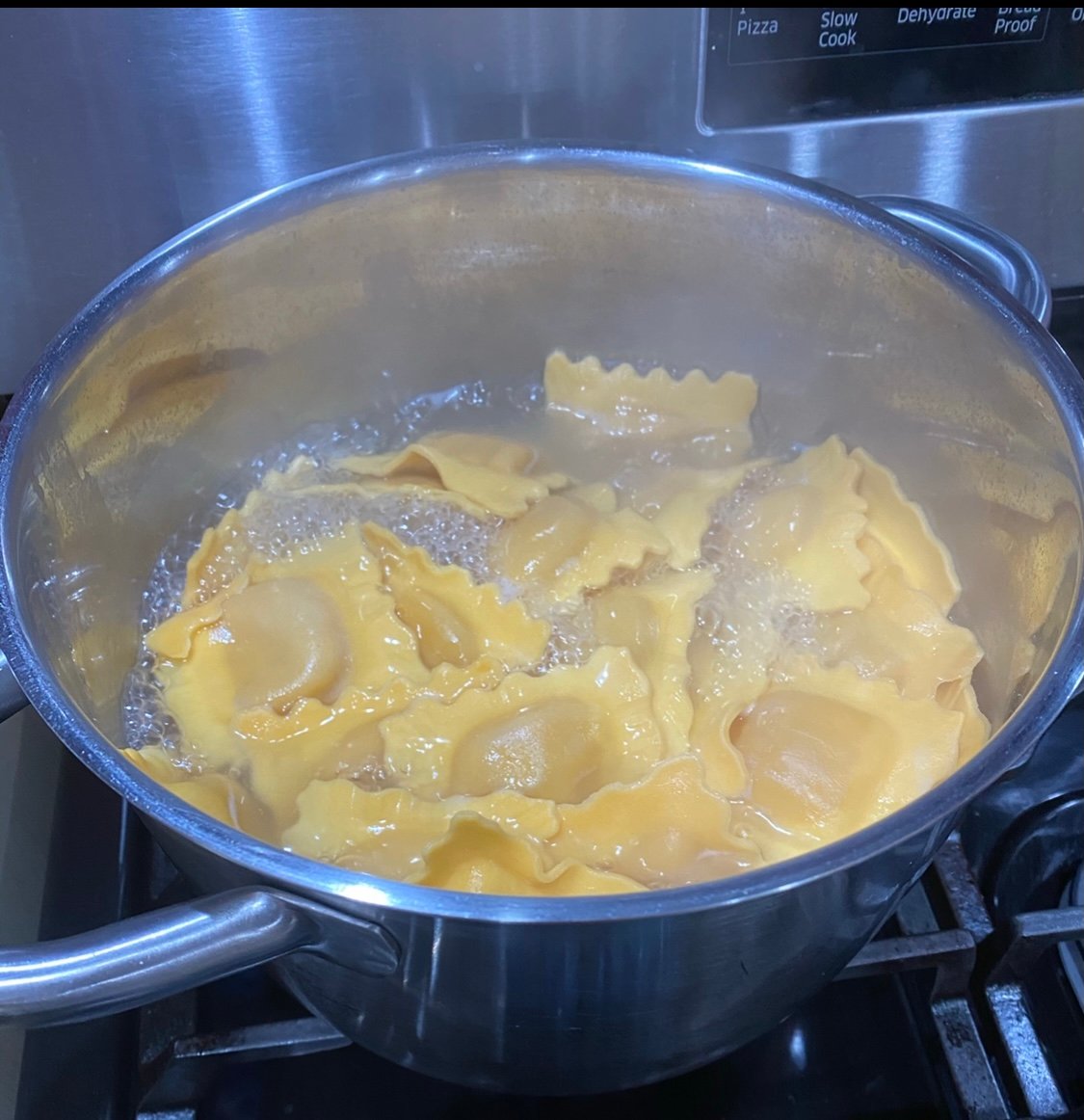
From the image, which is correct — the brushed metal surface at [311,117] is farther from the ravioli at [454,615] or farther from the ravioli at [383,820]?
the ravioli at [383,820]

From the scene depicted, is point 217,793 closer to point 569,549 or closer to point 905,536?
point 569,549

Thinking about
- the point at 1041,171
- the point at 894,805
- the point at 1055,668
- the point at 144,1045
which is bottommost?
the point at 144,1045

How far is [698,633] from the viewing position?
1.15 metres

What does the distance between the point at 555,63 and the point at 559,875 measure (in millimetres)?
709

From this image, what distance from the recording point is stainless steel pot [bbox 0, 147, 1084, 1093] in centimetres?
62

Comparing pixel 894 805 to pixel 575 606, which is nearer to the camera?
pixel 894 805

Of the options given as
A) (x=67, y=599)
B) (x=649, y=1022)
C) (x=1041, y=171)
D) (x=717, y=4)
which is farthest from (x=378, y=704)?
(x=1041, y=171)

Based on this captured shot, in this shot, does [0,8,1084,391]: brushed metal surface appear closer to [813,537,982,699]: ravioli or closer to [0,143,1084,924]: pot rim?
[0,143,1084,924]: pot rim

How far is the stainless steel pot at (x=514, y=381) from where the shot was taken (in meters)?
0.62

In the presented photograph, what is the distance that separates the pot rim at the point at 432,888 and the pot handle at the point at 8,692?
21 mm

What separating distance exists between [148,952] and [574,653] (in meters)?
0.59

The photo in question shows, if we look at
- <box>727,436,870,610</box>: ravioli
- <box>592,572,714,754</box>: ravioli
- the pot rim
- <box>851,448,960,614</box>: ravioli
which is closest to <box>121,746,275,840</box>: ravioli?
the pot rim

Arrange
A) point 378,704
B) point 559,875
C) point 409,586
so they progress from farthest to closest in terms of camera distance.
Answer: point 409,586
point 378,704
point 559,875

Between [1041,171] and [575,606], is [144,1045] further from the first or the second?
[1041,171]
